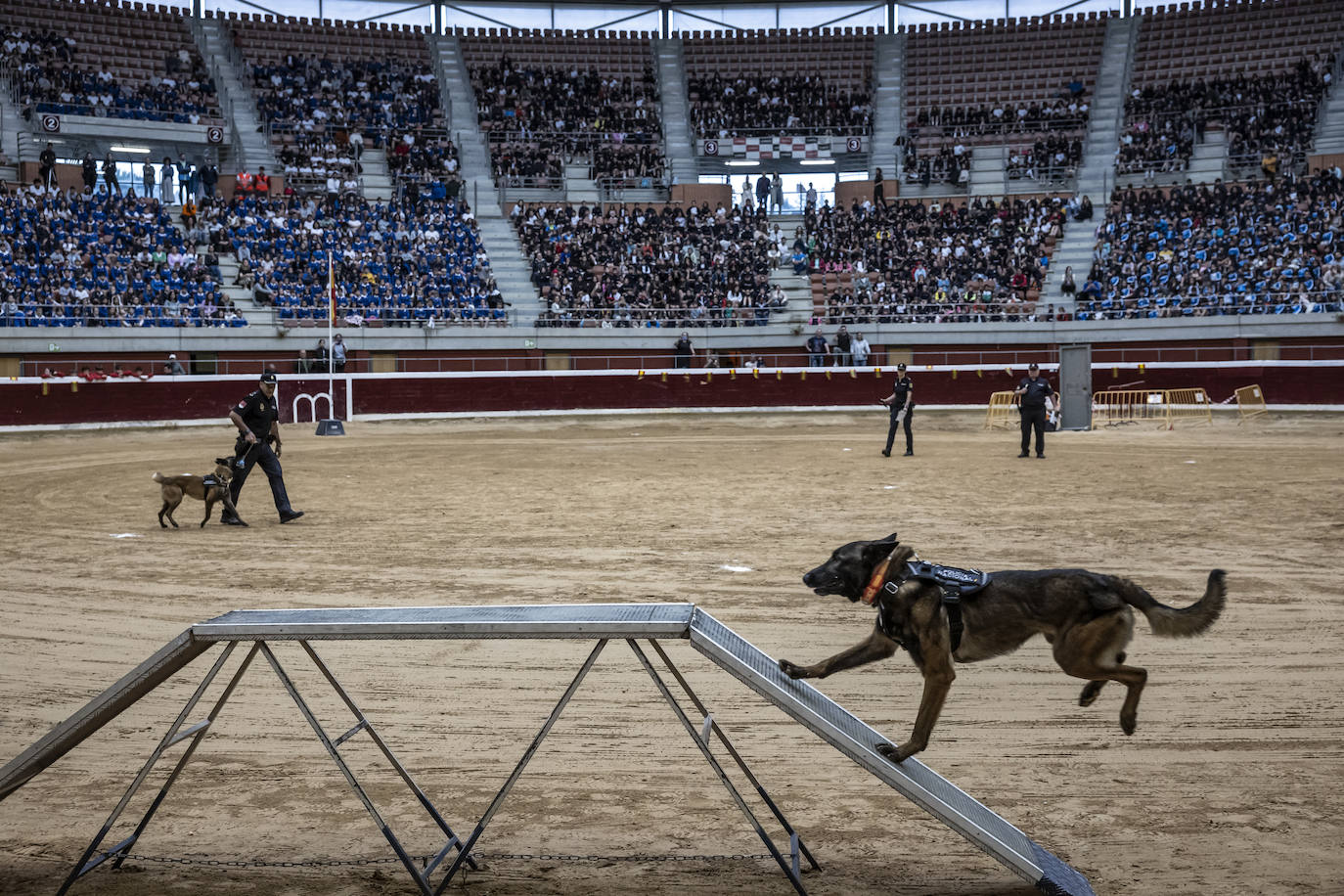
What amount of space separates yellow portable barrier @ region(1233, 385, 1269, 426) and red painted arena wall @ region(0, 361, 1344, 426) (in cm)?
52

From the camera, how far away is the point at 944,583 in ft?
17.4

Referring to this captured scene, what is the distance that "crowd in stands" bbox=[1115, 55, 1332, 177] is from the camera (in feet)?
142

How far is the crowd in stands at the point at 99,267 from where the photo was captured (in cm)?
3534

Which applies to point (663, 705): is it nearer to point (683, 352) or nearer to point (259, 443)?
point (259, 443)

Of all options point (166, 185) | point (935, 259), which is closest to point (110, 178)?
point (166, 185)

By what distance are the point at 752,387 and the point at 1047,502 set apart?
22.8 metres

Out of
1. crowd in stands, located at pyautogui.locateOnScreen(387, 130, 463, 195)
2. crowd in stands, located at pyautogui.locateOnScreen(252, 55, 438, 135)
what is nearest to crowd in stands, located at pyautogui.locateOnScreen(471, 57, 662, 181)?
crowd in stands, located at pyautogui.locateOnScreen(387, 130, 463, 195)

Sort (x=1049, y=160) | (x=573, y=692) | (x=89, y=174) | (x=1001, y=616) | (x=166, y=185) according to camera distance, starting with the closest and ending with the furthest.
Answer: (x=573, y=692) < (x=1001, y=616) < (x=89, y=174) < (x=166, y=185) < (x=1049, y=160)

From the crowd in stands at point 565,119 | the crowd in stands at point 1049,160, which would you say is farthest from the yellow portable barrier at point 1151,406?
the crowd in stands at point 565,119

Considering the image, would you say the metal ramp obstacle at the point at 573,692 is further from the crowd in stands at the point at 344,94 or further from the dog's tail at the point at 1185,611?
the crowd in stands at the point at 344,94

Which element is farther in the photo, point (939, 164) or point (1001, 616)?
point (939, 164)

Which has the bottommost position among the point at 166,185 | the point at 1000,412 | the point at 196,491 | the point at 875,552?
the point at 1000,412

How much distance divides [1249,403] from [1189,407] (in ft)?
8.75

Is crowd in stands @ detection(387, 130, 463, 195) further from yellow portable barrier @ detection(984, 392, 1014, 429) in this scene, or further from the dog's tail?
the dog's tail
